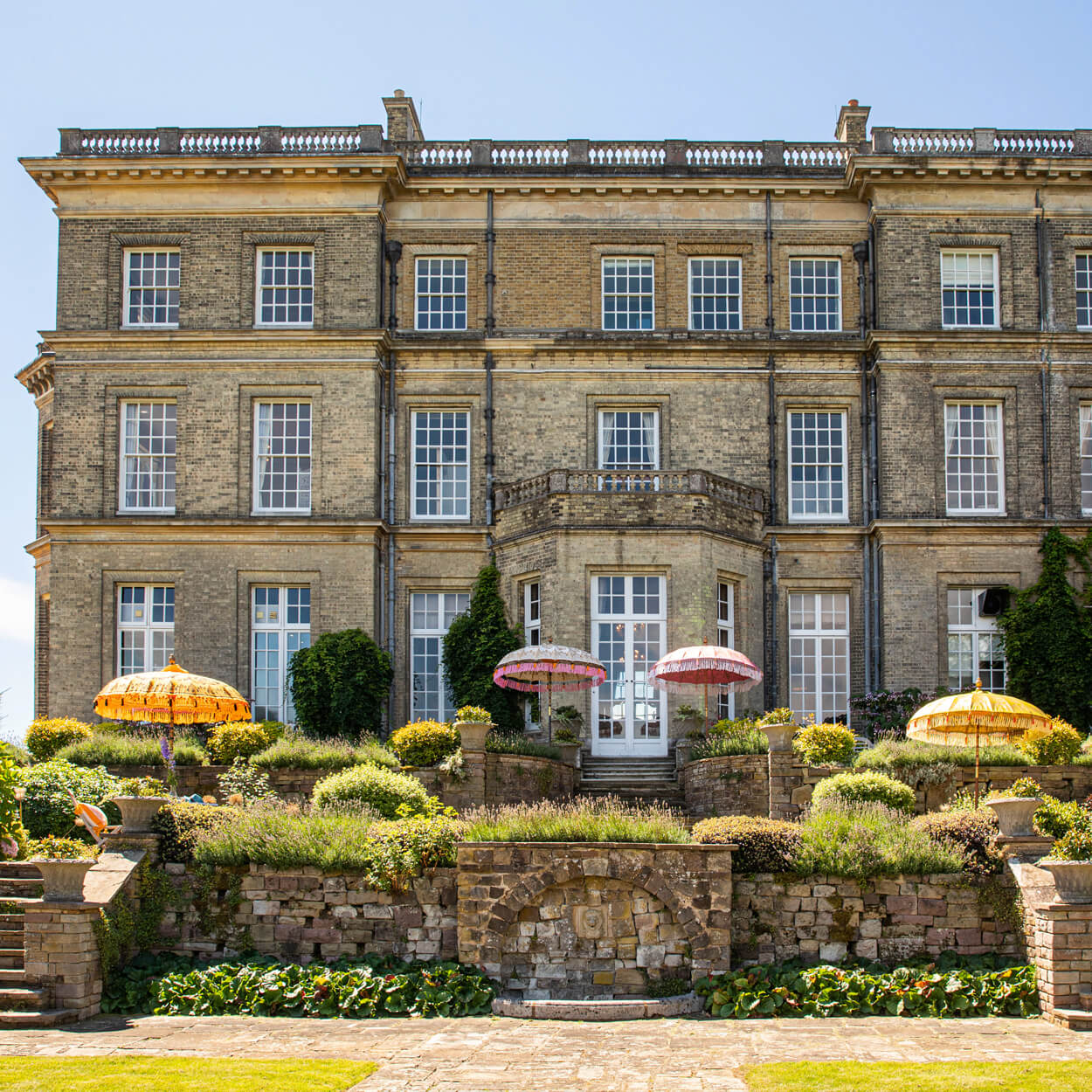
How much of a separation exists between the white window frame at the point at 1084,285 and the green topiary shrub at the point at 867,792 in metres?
13.9

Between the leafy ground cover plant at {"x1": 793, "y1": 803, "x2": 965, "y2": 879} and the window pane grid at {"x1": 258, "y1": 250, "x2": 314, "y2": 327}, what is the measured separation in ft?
53.5

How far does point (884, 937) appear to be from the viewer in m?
15.7

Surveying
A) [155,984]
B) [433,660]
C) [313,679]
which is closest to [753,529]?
[433,660]

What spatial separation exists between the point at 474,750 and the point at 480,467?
27.4 ft

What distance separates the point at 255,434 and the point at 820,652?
1202cm

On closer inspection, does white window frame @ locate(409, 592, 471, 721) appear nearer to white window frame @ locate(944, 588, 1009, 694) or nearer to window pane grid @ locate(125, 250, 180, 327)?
window pane grid @ locate(125, 250, 180, 327)

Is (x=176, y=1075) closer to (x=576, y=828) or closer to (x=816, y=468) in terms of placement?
(x=576, y=828)

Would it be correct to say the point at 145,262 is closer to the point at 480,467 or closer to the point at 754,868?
the point at 480,467

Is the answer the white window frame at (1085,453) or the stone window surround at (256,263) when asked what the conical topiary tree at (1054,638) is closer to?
the white window frame at (1085,453)

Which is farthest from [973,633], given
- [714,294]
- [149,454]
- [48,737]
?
[48,737]

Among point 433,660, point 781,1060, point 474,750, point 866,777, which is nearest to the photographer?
point 781,1060

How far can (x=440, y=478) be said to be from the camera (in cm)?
2827

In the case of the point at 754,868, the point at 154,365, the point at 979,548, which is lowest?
the point at 754,868

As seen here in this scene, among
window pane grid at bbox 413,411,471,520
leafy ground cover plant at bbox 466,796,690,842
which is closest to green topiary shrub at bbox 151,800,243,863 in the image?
leafy ground cover plant at bbox 466,796,690,842
